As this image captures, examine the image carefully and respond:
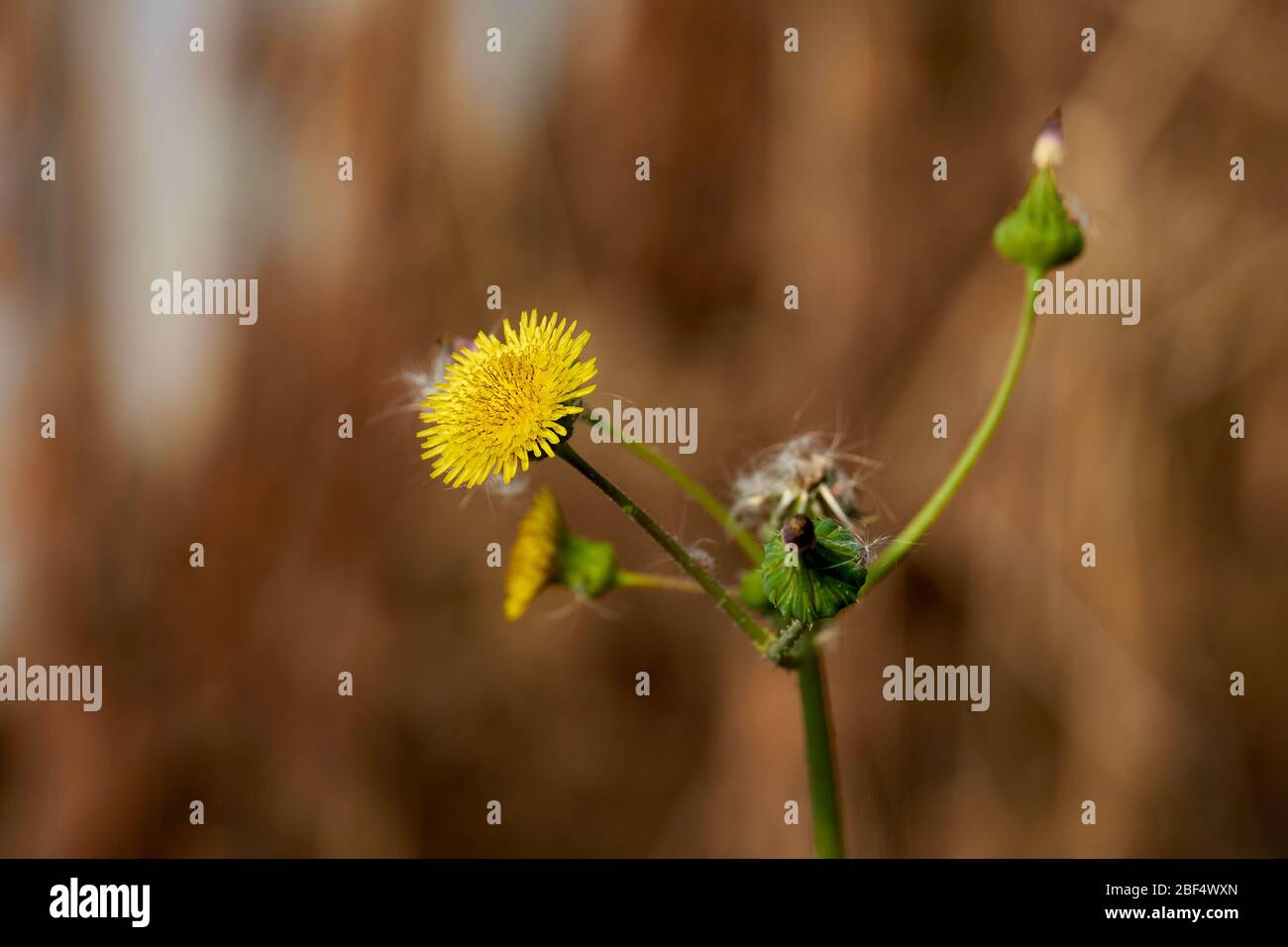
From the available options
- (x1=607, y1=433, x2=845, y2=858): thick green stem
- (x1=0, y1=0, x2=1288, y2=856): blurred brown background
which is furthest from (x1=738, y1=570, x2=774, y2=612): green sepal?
(x1=0, y1=0, x2=1288, y2=856): blurred brown background

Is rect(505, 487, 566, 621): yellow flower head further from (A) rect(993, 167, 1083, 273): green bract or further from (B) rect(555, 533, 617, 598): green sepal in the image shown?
(A) rect(993, 167, 1083, 273): green bract

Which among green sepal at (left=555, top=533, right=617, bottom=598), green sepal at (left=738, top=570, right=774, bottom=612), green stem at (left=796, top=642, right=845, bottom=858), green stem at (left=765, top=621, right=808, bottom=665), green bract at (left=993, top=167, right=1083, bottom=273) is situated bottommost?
green stem at (left=796, top=642, right=845, bottom=858)

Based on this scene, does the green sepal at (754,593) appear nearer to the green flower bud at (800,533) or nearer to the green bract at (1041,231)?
the green flower bud at (800,533)

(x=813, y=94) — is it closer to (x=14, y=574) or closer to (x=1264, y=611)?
(x=1264, y=611)

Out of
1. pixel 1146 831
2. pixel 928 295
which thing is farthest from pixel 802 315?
pixel 1146 831

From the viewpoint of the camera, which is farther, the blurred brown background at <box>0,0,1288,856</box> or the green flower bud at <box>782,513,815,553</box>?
the blurred brown background at <box>0,0,1288,856</box>

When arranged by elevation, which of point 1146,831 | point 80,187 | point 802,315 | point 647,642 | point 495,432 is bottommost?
point 1146,831

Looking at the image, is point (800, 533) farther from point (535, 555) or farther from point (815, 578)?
point (535, 555)
